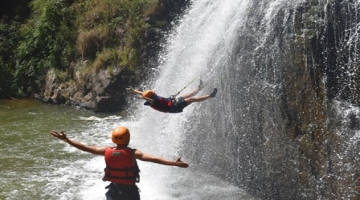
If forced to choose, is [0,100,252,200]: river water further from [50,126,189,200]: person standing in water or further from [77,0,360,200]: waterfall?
[50,126,189,200]: person standing in water

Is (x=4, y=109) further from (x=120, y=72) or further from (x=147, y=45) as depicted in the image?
(x=147, y=45)

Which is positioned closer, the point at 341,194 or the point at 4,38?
the point at 341,194

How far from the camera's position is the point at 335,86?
650 centimetres

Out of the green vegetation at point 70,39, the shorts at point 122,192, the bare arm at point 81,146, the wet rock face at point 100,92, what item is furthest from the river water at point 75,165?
the bare arm at point 81,146

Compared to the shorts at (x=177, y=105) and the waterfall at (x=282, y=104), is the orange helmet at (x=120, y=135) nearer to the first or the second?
the shorts at (x=177, y=105)

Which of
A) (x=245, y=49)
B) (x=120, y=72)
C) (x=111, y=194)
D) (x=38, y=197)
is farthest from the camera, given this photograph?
(x=120, y=72)

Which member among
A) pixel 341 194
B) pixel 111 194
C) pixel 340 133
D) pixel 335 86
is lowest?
pixel 341 194

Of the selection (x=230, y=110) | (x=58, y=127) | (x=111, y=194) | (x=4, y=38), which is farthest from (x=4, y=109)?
(x=111, y=194)

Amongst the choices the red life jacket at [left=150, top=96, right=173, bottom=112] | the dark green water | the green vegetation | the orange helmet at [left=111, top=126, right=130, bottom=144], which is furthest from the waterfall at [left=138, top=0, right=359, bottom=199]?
the green vegetation

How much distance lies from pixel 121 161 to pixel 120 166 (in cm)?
6

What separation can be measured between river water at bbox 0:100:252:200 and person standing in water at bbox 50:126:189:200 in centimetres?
250

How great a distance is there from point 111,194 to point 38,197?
3081 millimetres

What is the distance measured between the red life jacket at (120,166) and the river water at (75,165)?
2.57 metres

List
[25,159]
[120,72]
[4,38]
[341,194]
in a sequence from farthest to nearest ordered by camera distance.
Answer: [4,38]
[120,72]
[25,159]
[341,194]
